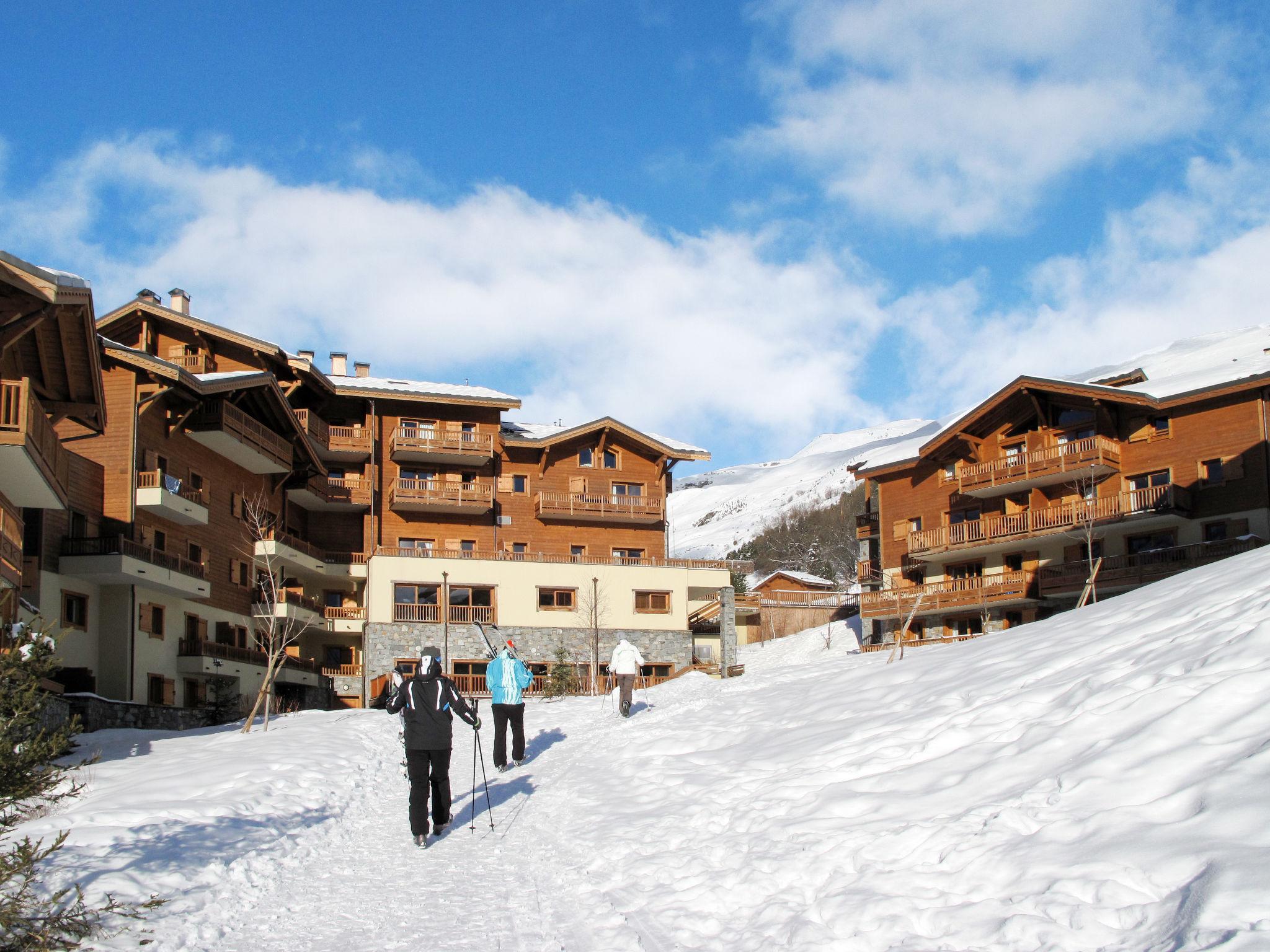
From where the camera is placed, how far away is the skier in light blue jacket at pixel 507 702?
51.7ft

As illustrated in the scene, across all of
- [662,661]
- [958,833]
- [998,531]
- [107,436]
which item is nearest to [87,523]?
[107,436]

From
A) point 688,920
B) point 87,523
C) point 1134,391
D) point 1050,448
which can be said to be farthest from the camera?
point 1050,448

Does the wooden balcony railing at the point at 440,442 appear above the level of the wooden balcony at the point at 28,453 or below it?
above

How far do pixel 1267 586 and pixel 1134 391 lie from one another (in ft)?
95.7

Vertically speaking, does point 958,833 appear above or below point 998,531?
below

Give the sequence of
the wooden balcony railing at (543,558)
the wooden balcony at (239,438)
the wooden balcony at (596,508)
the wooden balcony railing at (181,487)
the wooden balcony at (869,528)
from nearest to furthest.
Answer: the wooden balcony railing at (181,487) < the wooden balcony at (239,438) < the wooden balcony railing at (543,558) < the wooden balcony at (596,508) < the wooden balcony at (869,528)

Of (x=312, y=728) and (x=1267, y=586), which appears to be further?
(x=312, y=728)

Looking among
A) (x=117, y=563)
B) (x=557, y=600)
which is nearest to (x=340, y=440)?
(x=557, y=600)

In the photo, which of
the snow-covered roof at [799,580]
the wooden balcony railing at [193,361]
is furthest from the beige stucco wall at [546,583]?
the snow-covered roof at [799,580]

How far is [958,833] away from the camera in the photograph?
7473 mm

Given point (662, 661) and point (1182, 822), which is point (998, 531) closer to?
point (662, 661)

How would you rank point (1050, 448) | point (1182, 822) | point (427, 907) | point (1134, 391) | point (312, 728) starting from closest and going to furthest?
1. point (1182, 822)
2. point (427, 907)
3. point (312, 728)
4. point (1134, 391)
5. point (1050, 448)

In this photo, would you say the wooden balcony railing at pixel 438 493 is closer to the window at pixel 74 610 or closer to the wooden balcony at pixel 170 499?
the wooden balcony at pixel 170 499

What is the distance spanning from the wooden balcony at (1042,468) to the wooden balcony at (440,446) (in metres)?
19.0
